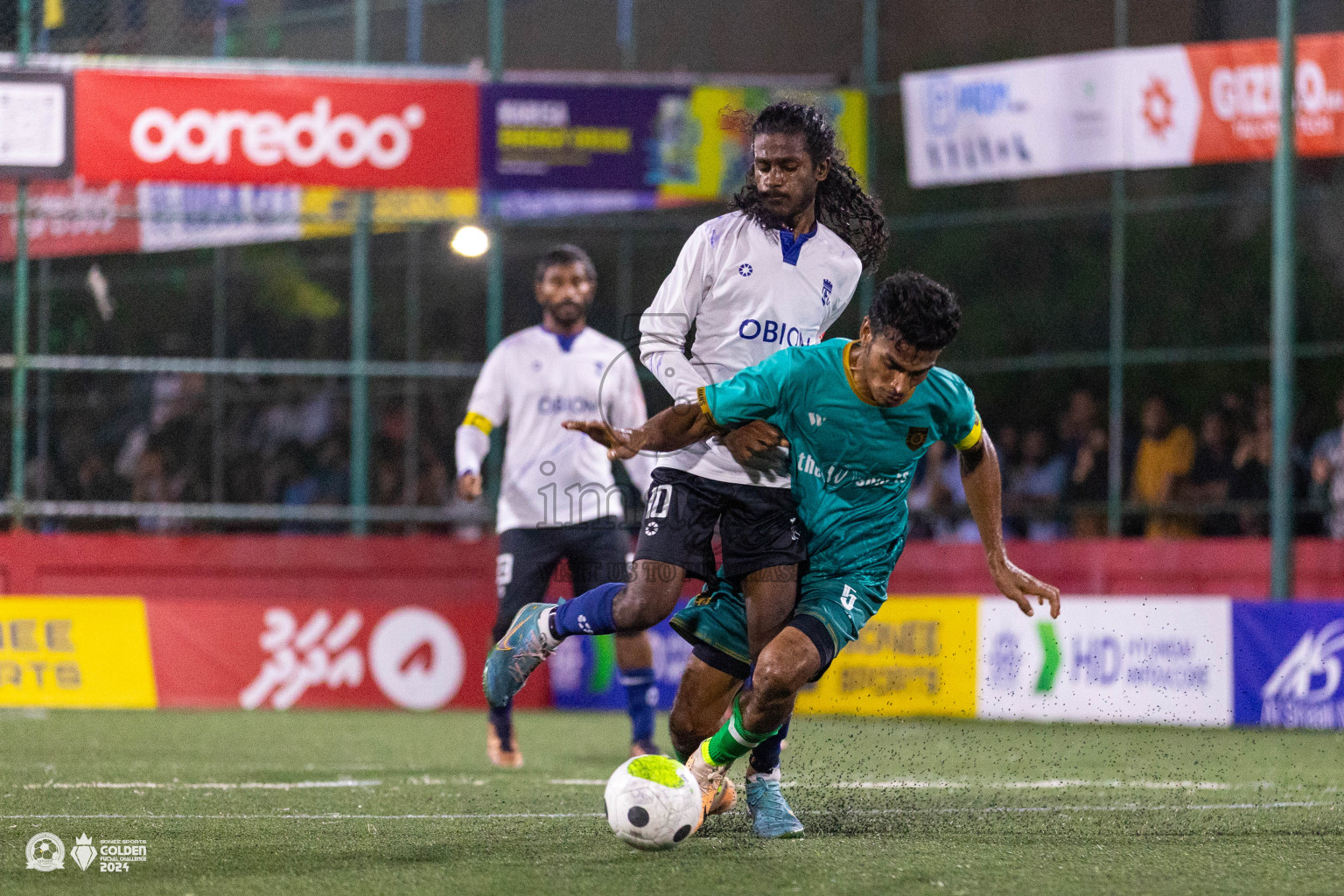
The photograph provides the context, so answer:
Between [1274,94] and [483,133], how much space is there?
666cm

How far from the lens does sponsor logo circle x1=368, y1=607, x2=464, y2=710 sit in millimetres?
12977

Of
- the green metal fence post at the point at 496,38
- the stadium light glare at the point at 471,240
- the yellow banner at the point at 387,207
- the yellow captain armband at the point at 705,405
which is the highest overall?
the green metal fence post at the point at 496,38

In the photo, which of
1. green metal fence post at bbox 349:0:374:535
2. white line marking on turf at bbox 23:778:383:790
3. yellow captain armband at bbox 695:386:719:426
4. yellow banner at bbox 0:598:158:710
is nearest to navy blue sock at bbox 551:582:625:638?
yellow captain armband at bbox 695:386:719:426

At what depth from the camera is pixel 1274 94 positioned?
1496cm

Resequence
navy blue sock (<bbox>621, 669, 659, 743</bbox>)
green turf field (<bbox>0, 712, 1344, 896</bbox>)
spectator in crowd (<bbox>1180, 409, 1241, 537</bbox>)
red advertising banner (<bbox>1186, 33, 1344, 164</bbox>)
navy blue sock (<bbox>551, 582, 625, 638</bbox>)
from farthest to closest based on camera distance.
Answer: red advertising banner (<bbox>1186, 33, 1344, 164</bbox>) < spectator in crowd (<bbox>1180, 409, 1241, 537</bbox>) < navy blue sock (<bbox>621, 669, 659, 743</bbox>) < navy blue sock (<bbox>551, 582, 625, 638</bbox>) < green turf field (<bbox>0, 712, 1344, 896</bbox>)

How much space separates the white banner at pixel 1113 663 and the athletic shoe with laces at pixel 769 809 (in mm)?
6324

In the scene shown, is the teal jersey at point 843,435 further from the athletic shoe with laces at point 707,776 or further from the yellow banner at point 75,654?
the yellow banner at point 75,654

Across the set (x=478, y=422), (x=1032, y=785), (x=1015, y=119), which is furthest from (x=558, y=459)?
(x=1015, y=119)

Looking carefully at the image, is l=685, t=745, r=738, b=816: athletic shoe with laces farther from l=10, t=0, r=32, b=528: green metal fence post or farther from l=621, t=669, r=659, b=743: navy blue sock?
l=10, t=0, r=32, b=528: green metal fence post

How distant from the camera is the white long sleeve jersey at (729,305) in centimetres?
596

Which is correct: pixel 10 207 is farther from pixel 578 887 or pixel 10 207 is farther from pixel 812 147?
pixel 578 887

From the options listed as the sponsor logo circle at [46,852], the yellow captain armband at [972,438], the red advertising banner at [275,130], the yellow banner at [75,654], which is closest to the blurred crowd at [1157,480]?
the red advertising banner at [275,130]

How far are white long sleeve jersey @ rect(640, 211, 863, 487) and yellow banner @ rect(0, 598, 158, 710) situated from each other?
7.66 m

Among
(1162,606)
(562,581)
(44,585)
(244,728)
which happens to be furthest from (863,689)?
(44,585)
